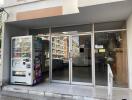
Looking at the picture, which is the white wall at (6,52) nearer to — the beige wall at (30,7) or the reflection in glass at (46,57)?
the beige wall at (30,7)

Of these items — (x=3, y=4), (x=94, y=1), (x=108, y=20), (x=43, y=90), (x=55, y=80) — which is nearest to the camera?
(x=94, y=1)

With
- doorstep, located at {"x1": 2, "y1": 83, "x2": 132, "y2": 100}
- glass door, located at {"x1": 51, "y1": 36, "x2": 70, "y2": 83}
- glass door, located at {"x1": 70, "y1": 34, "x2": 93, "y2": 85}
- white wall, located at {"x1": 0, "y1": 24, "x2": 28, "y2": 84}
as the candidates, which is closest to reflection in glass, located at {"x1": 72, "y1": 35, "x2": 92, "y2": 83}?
glass door, located at {"x1": 70, "y1": 34, "x2": 93, "y2": 85}

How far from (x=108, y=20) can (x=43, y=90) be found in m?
3.69

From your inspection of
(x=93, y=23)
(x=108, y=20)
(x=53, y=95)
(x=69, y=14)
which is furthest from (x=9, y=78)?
(x=108, y=20)

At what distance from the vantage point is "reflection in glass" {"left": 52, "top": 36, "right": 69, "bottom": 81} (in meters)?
7.30

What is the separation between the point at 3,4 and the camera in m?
6.83

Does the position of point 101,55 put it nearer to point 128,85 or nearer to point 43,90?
point 128,85

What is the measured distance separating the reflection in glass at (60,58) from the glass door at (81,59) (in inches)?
11.6

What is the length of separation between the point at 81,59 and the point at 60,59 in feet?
3.38

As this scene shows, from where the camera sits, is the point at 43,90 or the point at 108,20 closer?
the point at 43,90

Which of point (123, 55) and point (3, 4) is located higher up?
point (3, 4)

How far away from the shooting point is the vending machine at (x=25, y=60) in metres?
6.65

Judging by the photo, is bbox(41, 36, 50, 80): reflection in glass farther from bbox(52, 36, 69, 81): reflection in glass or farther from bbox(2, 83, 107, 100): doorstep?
bbox(2, 83, 107, 100): doorstep

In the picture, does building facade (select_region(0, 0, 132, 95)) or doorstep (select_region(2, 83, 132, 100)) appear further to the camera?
building facade (select_region(0, 0, 132, 95))
